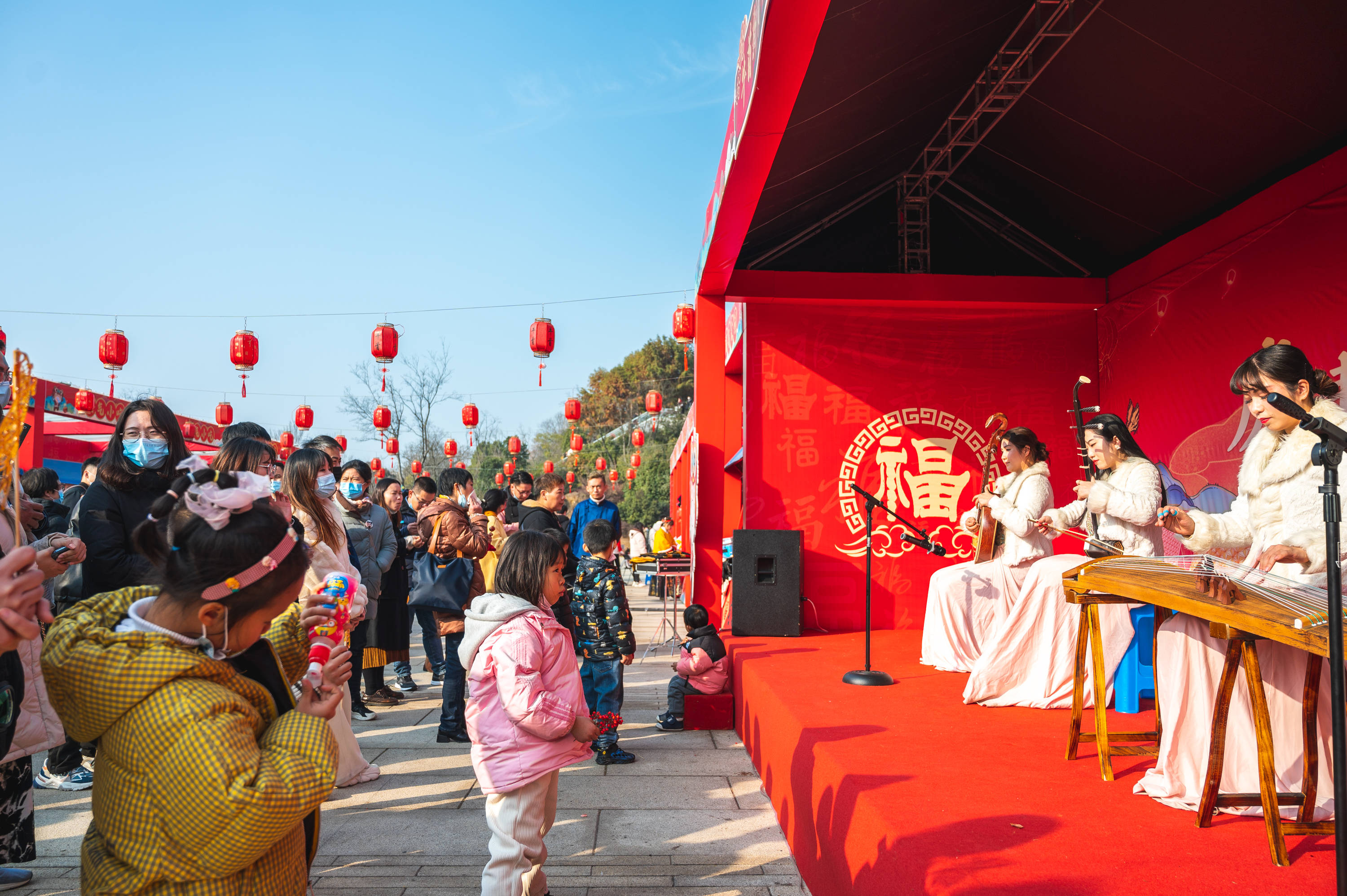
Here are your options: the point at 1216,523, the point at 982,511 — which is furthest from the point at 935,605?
the point at 1216,523

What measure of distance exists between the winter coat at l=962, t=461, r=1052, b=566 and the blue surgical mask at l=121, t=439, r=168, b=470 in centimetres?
398

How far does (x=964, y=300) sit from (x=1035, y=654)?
381 cm

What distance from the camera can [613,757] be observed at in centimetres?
459

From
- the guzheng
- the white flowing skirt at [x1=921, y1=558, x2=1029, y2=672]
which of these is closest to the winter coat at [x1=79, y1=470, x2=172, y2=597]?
the guzheng

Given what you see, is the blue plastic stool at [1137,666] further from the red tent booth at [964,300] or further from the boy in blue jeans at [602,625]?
the boy in blue jeans at [602,625]

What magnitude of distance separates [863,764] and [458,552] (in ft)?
10.5

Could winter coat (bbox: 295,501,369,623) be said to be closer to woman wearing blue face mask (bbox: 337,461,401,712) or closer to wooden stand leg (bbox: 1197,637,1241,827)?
woman wearing blue face mask (bbox: 337,461,401,712)

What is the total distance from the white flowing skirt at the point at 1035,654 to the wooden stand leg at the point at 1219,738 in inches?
67.8

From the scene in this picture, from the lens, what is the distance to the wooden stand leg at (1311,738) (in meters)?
2.37

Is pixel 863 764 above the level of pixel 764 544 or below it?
below

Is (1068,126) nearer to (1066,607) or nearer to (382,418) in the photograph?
(1066,607)

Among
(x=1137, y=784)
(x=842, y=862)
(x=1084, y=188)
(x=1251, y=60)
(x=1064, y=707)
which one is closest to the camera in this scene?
(x=842, y=862)

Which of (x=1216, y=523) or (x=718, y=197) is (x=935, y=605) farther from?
(x=718, y=197)

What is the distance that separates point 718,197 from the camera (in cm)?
569
